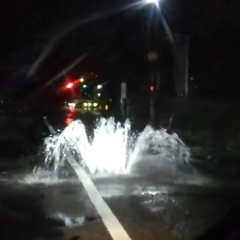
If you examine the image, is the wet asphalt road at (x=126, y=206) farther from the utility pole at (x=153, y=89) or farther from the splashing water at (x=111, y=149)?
the utility pole at (x=153, y=89)

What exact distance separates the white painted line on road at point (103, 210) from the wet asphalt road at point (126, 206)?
0.30ft

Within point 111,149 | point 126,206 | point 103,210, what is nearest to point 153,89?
point 111,149

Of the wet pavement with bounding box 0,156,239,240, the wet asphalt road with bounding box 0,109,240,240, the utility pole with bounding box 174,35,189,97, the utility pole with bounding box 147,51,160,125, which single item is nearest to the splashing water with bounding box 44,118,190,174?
the wet asphalt road with bounding box 0,109,240,240

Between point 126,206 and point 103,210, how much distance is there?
23.1 inches

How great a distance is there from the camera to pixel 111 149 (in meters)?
20.9

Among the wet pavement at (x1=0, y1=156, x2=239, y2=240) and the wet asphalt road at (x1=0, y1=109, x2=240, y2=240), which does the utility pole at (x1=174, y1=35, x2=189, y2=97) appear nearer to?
the wet asphalt road at (x1=0, y1=109, x2=240, y2=240)

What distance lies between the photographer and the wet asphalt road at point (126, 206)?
10.2 metres

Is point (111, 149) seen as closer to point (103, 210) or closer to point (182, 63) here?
point (103, 210)

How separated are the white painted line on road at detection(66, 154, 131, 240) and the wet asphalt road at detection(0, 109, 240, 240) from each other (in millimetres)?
91

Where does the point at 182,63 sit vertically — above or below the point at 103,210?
above

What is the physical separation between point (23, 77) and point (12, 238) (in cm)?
7286

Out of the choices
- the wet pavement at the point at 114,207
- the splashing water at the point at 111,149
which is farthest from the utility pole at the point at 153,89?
the wet pavement at the point at 114,207

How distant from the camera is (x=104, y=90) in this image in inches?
3356

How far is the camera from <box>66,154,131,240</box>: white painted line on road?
10.0m
